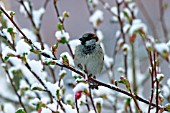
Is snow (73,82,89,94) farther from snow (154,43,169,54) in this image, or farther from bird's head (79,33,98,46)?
bird's head (79,33,98,46)

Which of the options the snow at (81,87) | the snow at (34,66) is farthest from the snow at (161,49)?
the snow at (34,66)

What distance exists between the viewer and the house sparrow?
41.1 inches

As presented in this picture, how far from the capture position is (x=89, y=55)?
1.07 meters

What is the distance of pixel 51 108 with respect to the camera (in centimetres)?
83

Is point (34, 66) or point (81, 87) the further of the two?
point (34, 66)

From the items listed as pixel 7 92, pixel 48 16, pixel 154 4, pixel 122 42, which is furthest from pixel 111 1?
pixel 122 42

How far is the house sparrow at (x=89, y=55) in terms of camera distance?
3.43 ft

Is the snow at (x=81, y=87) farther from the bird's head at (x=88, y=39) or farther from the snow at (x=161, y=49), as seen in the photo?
the bird's head at (x=88, y=39)

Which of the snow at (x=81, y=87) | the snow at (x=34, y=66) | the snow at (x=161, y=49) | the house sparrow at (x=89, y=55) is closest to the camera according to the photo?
the snow at (x=161, y=49)

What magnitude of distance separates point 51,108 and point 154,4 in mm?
3228

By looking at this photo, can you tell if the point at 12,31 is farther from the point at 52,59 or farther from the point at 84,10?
the point at 84,10

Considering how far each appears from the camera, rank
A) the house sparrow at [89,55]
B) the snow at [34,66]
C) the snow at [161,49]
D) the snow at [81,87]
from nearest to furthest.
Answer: the snow at [161,49], the snow at [81,87], the snow at [34,66], the house sparrow at [89,55]

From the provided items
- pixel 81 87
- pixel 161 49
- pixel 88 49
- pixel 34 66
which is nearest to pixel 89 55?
pixel 88 49

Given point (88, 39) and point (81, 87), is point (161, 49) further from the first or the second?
point (88, 39)
